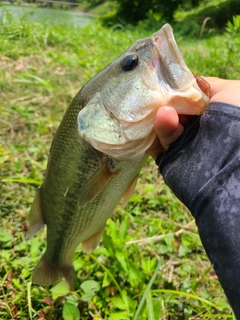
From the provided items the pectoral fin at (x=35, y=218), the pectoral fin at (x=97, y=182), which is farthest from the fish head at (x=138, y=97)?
the pectoral fin at (x=35, y=218)

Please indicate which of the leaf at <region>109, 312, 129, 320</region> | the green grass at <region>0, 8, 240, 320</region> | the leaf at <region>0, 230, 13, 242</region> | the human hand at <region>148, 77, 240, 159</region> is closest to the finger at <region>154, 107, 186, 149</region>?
the human hand at <region>148, 77, 240, 159</region>

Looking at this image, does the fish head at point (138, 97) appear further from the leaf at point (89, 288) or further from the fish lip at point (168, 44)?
the leaf at point (89, 288)

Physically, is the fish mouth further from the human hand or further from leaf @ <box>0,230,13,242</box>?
leaf @ <box>0,230,13,242</box>

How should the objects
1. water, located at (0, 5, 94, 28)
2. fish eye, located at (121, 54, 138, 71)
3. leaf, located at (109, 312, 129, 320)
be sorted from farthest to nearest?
water, located at (0, 5, 94, 28)
leaf, located at (109, 312, 129, 320)
fish eye, located at (121, 54, 138, 71)

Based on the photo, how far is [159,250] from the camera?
2.44 m

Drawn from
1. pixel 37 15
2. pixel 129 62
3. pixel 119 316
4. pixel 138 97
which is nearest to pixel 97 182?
pixel 138 97

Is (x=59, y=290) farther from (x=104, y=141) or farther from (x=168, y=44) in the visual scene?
(x=168, y=44)

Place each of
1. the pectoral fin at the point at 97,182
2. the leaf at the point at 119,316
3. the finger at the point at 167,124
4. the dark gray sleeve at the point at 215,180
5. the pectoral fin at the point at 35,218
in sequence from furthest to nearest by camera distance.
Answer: the pectoral fin at the point at 35,218, the leaf at the point at 119,316, the pectoral fin at the point at 97,182, the finger at the point at 167,124, the dark gray sleeve at the point at 215,180

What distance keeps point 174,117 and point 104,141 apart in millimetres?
316

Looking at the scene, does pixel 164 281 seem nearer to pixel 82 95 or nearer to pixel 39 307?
pixel 39 307

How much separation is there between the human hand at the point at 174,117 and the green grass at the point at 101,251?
2.19 ft

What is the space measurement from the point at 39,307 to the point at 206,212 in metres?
1.26

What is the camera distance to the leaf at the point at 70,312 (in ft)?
6.20

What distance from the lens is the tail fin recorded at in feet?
6.47
